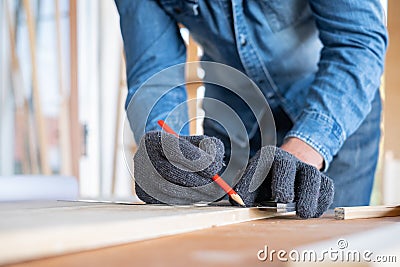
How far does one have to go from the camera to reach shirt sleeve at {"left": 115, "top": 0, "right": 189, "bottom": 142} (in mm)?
1136

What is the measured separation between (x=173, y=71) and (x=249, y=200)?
2.04 ft

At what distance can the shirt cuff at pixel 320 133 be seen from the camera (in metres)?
0.88

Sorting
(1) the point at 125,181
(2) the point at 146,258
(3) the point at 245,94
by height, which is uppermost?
(2) the point at 146,258

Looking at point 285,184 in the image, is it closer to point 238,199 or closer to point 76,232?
point 238,199

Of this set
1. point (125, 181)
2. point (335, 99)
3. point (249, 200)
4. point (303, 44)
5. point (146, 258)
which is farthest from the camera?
point (125, 181)

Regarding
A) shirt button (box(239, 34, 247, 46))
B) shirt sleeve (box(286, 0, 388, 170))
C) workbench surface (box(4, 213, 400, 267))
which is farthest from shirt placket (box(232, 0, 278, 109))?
workbench surface (box(4, 213, 400, 267))

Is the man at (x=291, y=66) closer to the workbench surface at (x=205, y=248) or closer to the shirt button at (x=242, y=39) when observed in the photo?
the shirt button at (x=242, y=39)

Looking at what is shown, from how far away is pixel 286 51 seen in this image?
115 centimetres

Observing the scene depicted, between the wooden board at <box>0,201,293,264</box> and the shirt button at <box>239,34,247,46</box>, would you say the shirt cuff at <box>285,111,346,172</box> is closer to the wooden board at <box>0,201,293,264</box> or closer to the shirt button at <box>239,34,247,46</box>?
the shirt button at <box>239,34,247,46</box>

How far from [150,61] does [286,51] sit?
1.01 ft

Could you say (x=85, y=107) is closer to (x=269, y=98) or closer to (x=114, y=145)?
(x=114, y=145)

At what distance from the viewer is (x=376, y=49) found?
979mm

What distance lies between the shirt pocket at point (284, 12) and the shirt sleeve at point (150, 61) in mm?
252

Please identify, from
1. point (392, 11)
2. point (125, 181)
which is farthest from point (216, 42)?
point (125, 181)
